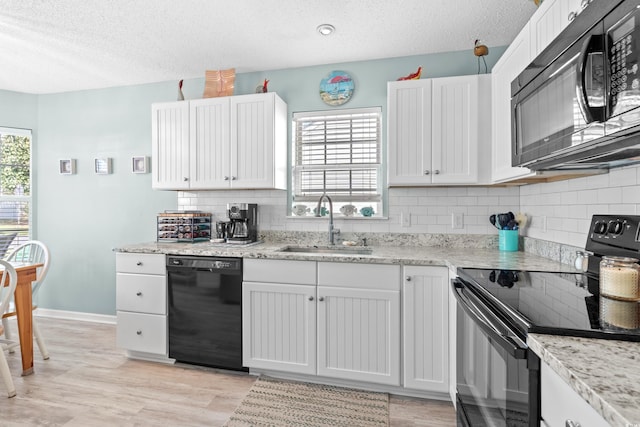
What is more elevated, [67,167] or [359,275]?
[67,167]

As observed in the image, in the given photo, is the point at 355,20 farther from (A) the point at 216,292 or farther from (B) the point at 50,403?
(B) the point at 50,403

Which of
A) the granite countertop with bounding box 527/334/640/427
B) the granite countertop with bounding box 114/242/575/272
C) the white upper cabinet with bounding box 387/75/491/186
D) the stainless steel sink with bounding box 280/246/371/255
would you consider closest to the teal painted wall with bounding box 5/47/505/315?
the granite countertop with bounding box 114/242/575/272

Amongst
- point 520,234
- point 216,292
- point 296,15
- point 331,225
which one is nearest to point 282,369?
point 216,292

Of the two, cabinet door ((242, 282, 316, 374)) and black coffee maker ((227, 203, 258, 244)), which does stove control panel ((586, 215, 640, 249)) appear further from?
black coffee maker ((227, 203, 258, 244))

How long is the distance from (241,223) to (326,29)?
5.44 ft

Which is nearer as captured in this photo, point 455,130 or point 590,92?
point 590,92

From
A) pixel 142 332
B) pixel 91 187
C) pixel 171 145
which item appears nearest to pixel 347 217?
pixel 171 145

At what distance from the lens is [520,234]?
2.59 m

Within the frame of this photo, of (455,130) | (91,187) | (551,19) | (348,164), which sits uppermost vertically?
(551,19)

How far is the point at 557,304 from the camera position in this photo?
1130mm

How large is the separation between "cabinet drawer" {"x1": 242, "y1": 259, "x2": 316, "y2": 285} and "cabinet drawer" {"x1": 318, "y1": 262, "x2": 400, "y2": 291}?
8cm

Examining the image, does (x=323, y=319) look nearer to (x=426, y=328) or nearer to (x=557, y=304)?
(x=426, y=328)

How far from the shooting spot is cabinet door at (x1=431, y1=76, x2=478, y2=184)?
2402 millimetres

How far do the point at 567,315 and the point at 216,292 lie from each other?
2.14 meters
